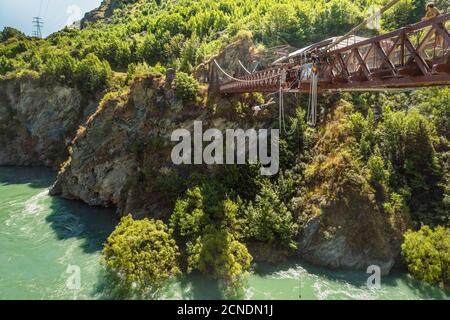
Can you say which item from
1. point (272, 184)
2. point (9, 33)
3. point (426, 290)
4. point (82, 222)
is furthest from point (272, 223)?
point (9, 33)

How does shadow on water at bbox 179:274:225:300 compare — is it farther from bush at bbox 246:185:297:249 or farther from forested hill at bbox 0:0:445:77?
forested hill at bbox 0:0:445:77

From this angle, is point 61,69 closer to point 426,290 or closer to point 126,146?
point 126,146

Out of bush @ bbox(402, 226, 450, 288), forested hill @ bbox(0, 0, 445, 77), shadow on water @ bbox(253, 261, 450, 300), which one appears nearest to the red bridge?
shadow on water @ bbox(253, 261, 450, 300)

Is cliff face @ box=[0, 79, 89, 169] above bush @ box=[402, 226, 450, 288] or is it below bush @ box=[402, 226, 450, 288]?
above

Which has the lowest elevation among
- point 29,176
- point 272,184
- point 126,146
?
point 29,176

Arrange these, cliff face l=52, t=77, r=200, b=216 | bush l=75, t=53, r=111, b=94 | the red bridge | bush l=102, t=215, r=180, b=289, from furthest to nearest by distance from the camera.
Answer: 1. bush l=75, t=53, r=111, b=94
2. cliff face l=52, t=77, r=200, b=216
3. bush l=102, t=215, r=180, b=289
4. the red bridge

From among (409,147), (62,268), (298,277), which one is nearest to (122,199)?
(62,268)

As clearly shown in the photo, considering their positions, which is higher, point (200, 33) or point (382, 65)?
point (200, 33)

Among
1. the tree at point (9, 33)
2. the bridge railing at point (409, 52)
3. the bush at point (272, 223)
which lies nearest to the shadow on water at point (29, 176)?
the bush at point (272, 223)
